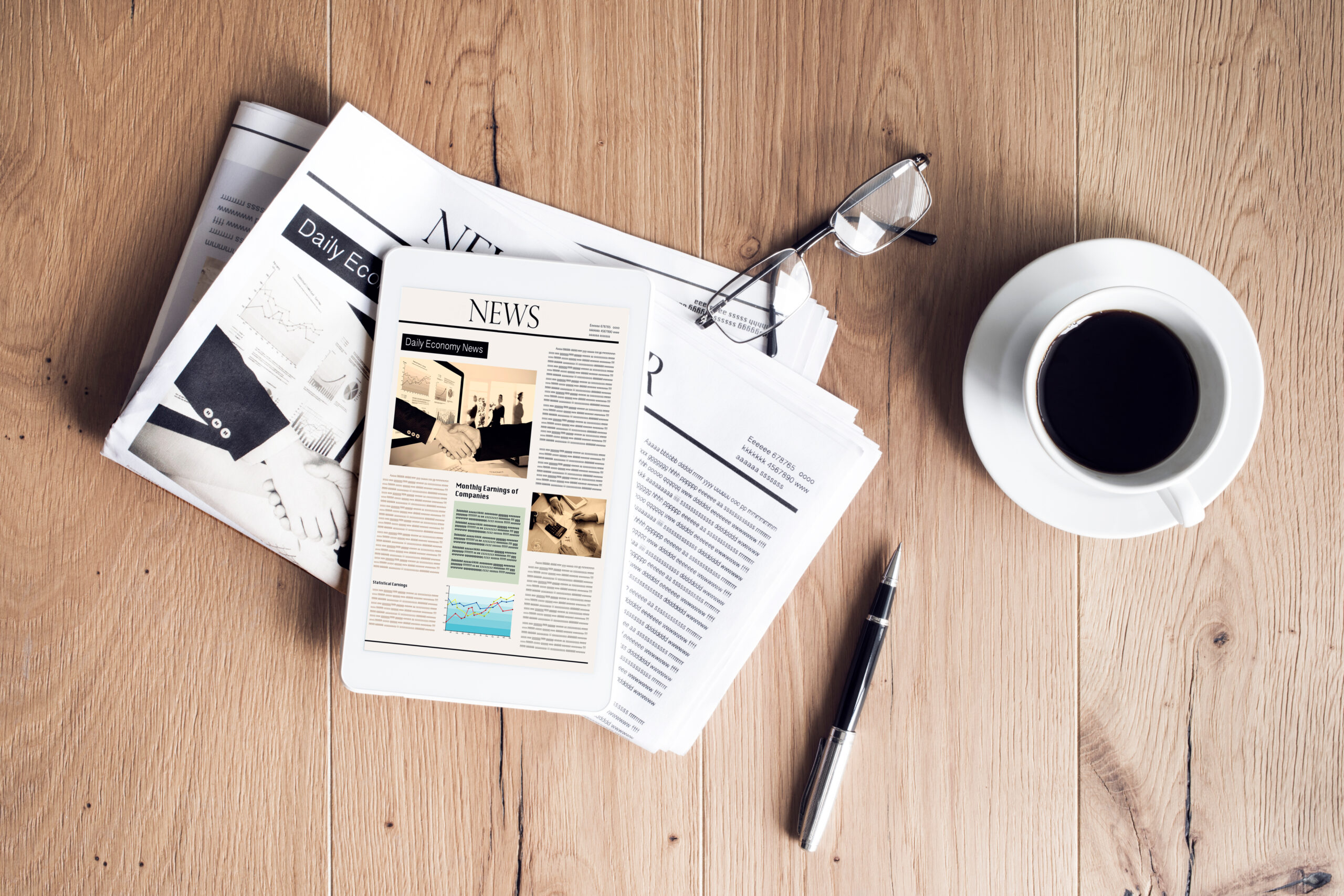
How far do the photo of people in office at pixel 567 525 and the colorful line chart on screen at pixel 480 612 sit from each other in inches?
1.8

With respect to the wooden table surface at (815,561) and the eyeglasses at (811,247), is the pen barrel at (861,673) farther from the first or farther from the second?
the eyeglasses at (811,247)

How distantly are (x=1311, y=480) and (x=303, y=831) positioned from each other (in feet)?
2.65

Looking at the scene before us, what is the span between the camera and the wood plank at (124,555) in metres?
0.58

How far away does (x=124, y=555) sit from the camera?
1.93ft

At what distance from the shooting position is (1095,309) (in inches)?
19.8

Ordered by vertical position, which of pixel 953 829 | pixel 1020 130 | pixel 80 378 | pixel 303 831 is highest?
pixel 1020 130

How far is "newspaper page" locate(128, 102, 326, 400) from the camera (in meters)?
0.57

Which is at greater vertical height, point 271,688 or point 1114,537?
point 1114,537

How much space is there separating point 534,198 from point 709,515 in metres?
0.27

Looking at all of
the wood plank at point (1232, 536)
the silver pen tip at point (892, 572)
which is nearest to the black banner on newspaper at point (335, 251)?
the silver pen tip at point (892, 572)

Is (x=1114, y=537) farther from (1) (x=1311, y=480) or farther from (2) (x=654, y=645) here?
(2) (x=654, y=645)

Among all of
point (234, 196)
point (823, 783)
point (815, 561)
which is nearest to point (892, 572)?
point (815, 561)

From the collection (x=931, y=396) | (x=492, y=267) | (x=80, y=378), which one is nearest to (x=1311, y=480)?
(x=931, y=396)

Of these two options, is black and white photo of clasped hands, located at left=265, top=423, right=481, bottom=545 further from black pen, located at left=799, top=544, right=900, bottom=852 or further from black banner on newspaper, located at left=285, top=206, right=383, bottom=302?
black pen, located at left=799, top=544, right=900, bottom=852
